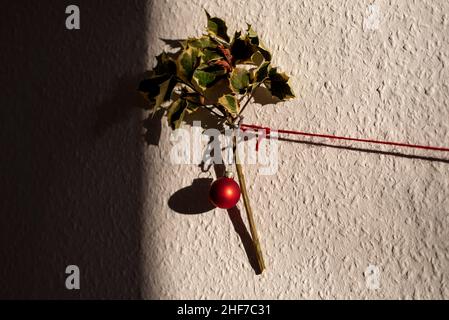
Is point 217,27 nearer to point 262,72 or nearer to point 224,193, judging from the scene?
point 262,72

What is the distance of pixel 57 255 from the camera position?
3.21ft

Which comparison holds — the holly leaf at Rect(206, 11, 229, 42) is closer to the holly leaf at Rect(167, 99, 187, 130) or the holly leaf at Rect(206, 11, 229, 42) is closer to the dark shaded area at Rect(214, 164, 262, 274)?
the holly leaf at Rect(167, 99, 187, 130)

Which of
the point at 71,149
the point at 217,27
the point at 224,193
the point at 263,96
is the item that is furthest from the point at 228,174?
the point at 71,149

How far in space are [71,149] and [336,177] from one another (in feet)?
1.85

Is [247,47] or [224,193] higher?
[247,47]

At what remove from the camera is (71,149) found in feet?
3.20

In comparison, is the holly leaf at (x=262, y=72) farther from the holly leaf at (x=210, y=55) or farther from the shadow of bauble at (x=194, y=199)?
the shadow of bauble at (x=194, y=199)

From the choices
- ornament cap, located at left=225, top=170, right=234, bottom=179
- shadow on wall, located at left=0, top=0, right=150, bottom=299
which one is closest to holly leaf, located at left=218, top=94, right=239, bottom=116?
ornament cap, located at left=225, top=170, right=234, bottom=179

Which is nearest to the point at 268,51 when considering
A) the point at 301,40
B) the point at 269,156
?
the point at 301,40

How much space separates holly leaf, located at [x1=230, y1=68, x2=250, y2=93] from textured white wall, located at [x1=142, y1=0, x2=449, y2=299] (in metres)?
0.08

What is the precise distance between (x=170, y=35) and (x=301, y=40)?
0.26 metres

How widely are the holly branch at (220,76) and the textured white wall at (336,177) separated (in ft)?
0.15

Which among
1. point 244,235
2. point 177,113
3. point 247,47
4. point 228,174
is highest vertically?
point 247,47
